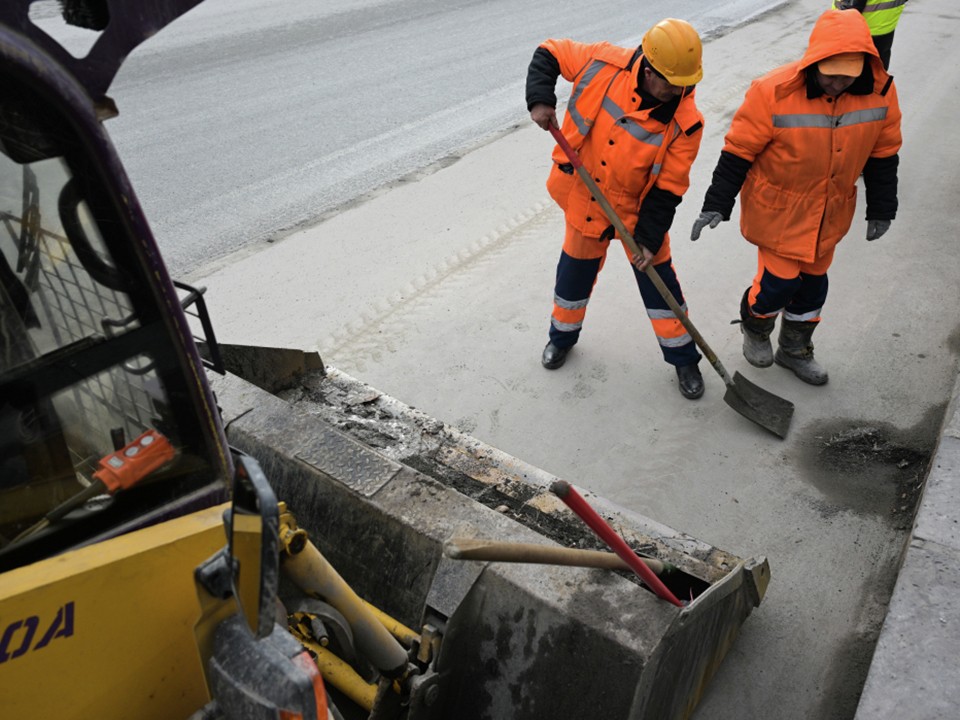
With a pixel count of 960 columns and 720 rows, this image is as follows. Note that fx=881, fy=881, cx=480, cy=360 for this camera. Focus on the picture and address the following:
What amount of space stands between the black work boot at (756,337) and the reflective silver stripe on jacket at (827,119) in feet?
3.37

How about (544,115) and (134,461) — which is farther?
(544,115)

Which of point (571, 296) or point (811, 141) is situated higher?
point (811, 141)

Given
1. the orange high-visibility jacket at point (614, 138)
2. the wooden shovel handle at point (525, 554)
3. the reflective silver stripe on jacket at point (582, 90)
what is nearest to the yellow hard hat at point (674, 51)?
the orange high-visibility jacket at point (614, 138)

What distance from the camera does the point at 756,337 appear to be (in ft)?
15.8

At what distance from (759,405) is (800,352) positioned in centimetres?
52

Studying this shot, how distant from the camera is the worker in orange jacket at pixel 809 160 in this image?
3.92m

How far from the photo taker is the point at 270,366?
3508 mm

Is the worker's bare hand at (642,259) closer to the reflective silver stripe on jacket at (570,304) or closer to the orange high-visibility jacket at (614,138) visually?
the orange high-visibility jacket at (614,138)

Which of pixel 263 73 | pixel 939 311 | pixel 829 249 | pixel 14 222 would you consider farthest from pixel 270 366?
pixel 263 73

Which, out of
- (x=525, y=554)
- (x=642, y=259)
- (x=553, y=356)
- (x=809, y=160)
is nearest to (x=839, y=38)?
(x=809, y=160)

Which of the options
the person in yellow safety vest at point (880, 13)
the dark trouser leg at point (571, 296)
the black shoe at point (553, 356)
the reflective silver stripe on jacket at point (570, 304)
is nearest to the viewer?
the dark trouser leg at point (571, 296)

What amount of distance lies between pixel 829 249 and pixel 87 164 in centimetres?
366

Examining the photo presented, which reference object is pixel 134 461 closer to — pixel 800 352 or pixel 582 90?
pixel 582 90

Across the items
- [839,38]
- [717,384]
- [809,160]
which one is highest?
[839,38]
